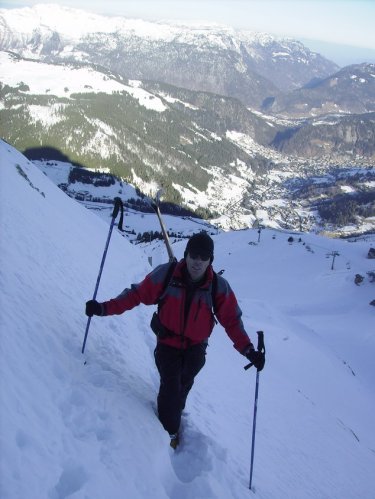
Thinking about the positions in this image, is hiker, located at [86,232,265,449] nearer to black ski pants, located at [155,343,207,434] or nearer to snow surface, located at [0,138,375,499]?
black ski pants, located at [155,343,207,434]

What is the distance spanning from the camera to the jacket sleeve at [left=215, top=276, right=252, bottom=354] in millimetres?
6785

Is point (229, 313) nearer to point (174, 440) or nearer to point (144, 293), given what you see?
→ point (144, 293)

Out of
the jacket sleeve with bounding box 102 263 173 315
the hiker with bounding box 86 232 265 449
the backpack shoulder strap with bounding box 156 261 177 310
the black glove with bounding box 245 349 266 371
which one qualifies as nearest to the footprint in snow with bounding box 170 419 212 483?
the hiker with bounding box 86 232 265 449

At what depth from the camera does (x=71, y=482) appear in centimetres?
491

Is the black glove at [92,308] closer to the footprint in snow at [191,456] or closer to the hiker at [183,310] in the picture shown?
the hiker at [183,310]

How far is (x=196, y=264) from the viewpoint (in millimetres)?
6293

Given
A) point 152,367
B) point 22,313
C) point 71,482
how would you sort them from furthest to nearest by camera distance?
point 152,367 → point 22,313 → point 71,482

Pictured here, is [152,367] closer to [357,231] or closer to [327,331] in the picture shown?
[327,331]

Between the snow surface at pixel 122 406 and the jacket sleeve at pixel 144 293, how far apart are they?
125 centimetres

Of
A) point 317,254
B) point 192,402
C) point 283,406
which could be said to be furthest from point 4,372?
point 317,254

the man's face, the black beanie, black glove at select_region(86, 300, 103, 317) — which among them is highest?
the black beanie

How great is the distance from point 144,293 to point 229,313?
1452 millimetres

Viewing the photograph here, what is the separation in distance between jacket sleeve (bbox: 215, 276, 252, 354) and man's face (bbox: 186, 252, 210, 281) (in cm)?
47

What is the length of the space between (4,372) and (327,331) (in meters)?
37.8
